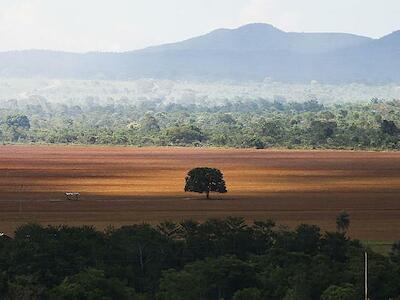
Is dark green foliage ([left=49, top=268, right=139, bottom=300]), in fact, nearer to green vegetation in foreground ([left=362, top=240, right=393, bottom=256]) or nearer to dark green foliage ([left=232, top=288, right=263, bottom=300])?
dark green foliage ([left=232, top=288, right=263, bottom=300])

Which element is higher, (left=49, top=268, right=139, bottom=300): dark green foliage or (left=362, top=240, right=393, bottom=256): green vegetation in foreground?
(left=49, top=268, right=139, bottom=300): dark green foliage

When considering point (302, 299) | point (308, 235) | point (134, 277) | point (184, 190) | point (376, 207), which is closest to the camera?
point (302, 299)

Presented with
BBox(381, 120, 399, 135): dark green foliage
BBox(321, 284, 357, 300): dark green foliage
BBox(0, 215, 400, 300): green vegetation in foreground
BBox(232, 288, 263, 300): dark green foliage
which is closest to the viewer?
BBox(321, 284, 357, 300): dark green foliage

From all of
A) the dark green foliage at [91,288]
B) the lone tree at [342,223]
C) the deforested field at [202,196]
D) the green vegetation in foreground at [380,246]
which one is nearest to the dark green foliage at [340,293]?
the dark green foliage at [91,288]

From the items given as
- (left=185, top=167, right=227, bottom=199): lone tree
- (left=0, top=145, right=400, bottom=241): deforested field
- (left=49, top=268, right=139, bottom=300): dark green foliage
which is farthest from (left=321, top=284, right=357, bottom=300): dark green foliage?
(left=185, top=167, right=227, bottom=199): lone tree

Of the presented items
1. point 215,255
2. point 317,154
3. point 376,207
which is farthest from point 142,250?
point 317,154

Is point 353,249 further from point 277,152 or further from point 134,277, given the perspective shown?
point 277,152
